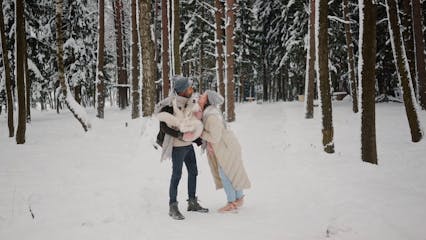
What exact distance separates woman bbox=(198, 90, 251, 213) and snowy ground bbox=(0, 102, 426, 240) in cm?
35

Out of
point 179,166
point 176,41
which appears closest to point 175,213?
point 179,166

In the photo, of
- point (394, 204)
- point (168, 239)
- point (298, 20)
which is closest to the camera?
point (168, 239)

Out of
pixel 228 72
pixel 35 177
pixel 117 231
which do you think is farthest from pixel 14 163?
pixel 228 72

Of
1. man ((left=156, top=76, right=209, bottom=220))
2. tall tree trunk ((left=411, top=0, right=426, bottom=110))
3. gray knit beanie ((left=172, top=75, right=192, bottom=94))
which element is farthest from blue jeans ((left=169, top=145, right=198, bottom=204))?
tall tree trunk ((left=411, top=0, right=426, bottom=110))

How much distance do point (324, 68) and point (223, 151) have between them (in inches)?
206

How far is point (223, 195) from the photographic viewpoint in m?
6.23

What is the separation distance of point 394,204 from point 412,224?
82 cm

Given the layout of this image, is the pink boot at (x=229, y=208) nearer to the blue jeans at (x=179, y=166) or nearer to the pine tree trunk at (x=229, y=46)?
the blue jeans at (x=179, y=166)

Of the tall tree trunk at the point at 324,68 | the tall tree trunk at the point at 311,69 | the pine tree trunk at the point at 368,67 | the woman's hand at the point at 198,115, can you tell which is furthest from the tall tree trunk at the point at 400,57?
the woman's hand at the point at 198,115

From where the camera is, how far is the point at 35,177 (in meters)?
7.81

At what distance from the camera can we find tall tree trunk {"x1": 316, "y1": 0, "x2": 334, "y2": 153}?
8961 millimetres

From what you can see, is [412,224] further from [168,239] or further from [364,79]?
[364,79]

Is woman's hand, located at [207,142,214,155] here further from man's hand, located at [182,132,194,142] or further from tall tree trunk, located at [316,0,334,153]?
tall tree trunk, located at [316,0,334,153]

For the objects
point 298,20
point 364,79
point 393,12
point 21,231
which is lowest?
point 21,231
